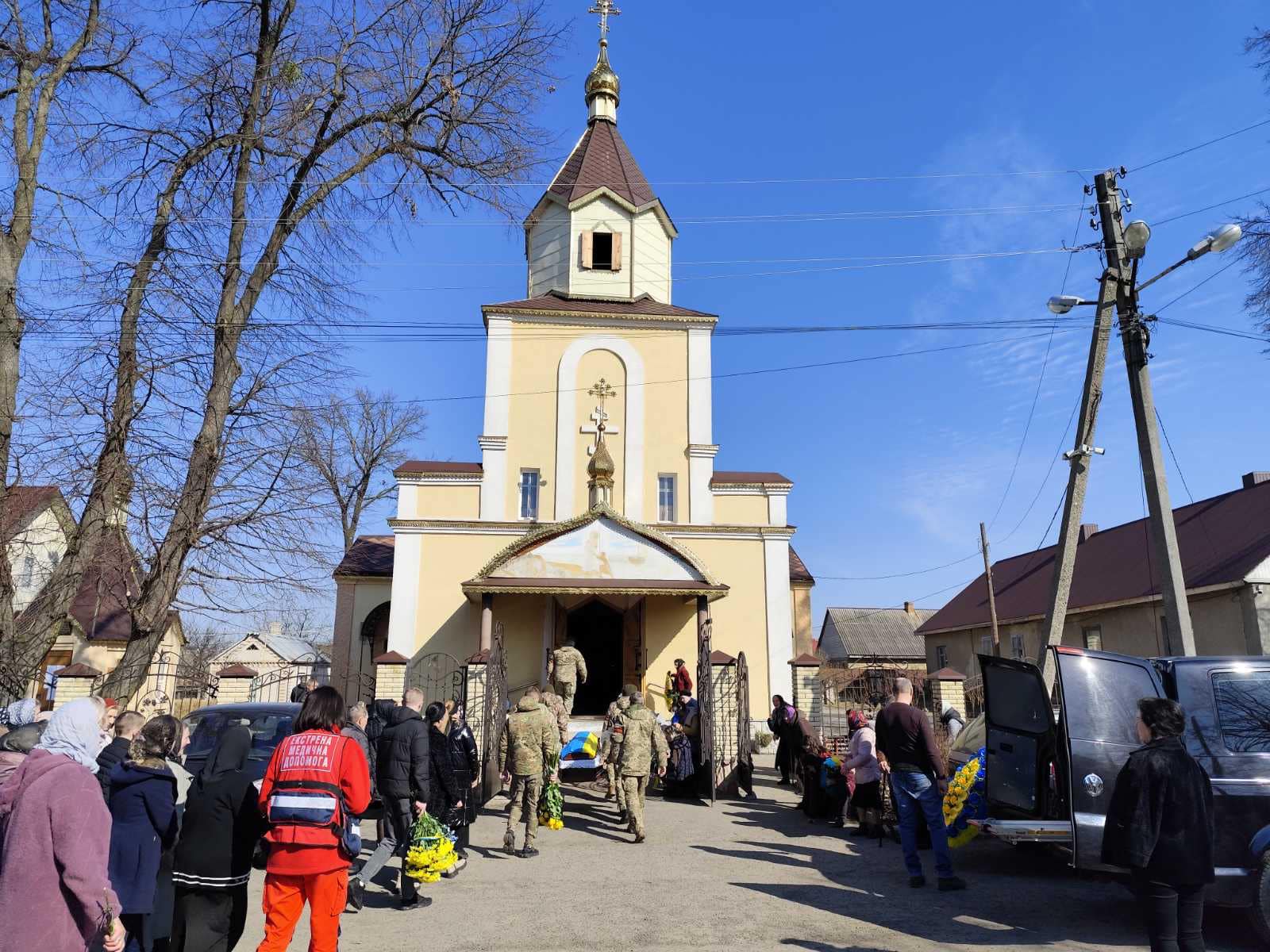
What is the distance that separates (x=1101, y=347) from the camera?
1157cm

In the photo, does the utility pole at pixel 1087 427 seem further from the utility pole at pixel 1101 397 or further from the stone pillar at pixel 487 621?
the stone pillar at pixel 487 621

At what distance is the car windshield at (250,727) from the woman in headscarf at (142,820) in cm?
584

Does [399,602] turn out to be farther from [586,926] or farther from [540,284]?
[586,926]

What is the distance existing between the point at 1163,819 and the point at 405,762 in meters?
5.62

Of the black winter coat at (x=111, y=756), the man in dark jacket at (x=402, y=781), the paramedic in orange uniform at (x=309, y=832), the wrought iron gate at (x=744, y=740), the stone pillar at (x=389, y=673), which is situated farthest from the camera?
the stone pillar at (x=389, y=673)

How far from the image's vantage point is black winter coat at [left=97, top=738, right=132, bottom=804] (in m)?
4.86

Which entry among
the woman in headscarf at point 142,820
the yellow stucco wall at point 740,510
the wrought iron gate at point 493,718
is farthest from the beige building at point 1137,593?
the woman in headscarf at point 142,820

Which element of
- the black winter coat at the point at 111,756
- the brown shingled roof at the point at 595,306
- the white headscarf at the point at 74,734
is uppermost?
the brown shingled roof at the point at 595,306

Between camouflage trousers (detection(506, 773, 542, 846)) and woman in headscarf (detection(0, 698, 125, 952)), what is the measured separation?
18.4ft

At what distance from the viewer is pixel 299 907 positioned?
184 inches

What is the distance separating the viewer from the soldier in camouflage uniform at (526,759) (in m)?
9.10

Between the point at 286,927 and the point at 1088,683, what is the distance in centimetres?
575

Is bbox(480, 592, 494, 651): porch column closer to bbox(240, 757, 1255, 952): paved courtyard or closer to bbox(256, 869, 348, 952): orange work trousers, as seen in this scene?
bbox(240, 757, 1255, 952): paved courtyard

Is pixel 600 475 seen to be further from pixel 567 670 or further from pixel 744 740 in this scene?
pixel 744 740
